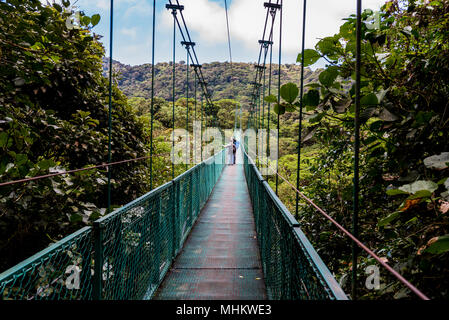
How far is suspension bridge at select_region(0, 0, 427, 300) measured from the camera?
102 cm

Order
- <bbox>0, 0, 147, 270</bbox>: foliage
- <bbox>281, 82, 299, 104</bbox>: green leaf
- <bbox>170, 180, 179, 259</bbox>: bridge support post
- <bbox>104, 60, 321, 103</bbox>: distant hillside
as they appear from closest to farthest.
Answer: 1. <bbox>281, 82, 299, 104</bbox>: green leaf
2. <bbox>0, 0, 147, 270</bbox>: foliage
3. <bbox>170, 180, 179, 259</bbox>: bridge support post
4. <bbox>104, 60, 321, 103</bbox>: distant hillside

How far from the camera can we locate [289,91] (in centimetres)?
111

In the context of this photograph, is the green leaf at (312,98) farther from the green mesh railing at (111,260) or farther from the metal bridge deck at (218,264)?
the metal bridge deck at (218,264)

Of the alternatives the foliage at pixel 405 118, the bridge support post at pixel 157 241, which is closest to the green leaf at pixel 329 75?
the foliage at pixel 405 118

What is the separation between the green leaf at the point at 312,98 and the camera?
114 centimetres

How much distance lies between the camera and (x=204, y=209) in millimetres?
5918

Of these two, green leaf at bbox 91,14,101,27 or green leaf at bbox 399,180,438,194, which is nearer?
green leaf at bbox 399,180,438,194

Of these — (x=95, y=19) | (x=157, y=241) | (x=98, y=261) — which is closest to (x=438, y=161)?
(x=98, y=261)

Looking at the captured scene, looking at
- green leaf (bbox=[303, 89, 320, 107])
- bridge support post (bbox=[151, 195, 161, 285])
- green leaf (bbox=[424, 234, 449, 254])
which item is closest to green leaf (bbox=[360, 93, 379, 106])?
green leaf (bbox=[303, 89, 320, 107])

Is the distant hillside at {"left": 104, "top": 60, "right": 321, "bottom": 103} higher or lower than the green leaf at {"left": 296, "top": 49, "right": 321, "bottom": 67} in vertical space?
higher

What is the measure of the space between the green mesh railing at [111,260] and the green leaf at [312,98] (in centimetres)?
110

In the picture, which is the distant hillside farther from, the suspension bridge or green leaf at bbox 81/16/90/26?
green leaf at bbox 81/16/90/26
